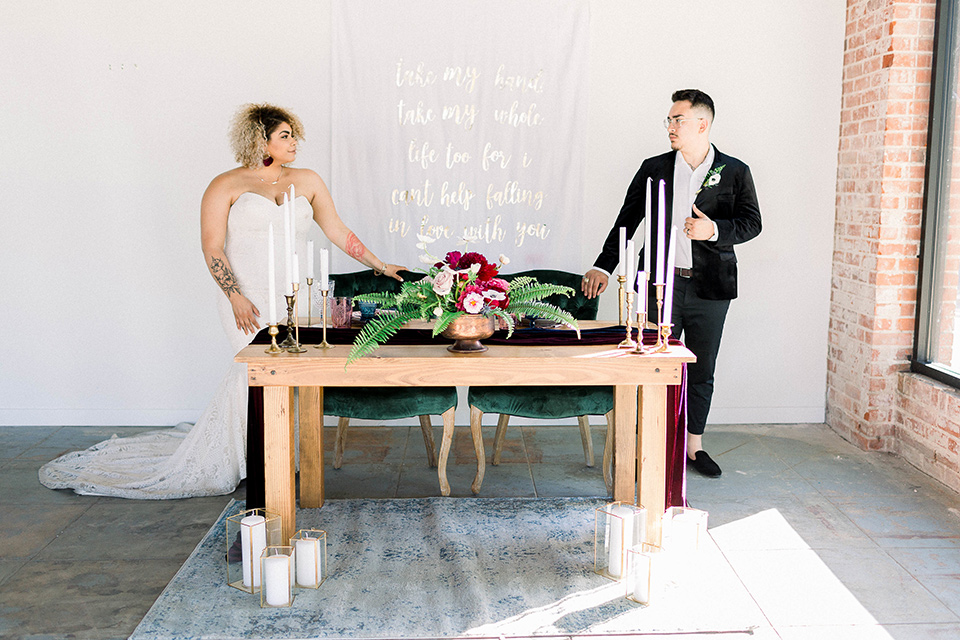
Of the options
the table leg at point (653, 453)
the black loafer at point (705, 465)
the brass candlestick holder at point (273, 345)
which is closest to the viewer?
the brass candlestick holder at point (273, 345)

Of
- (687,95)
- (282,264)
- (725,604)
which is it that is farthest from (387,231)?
(725,604)

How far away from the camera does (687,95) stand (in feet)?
12.4

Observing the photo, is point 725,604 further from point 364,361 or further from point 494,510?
point 364,361

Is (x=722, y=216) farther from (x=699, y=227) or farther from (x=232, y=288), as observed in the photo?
(x=232, y=288)

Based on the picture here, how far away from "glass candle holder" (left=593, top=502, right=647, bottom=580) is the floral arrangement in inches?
25.7

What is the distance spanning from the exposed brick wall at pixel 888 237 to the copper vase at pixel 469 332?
7.55 ft

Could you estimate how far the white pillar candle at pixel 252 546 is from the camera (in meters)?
2.76

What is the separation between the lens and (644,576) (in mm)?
2689

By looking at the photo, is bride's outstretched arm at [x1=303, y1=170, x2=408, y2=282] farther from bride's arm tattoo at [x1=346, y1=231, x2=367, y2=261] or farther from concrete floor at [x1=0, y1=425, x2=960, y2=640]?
concrete floor at [x1=0, y1=425, x2=960, y2=640]

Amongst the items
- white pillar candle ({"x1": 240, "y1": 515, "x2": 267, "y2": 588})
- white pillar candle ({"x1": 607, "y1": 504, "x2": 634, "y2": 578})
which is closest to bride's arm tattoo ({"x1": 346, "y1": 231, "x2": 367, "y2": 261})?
white pillar candle ({"x1": 240, "y1": 515, "x2": 267, "y2": 588})

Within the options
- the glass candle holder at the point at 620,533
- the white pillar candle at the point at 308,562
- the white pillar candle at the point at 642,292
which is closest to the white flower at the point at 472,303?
the white pillar candle at the point at 642,292

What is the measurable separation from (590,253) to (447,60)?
131cm

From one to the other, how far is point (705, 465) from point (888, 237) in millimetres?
1476

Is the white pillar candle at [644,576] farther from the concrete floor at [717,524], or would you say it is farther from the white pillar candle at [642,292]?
the white pillar candle at [642,292]
